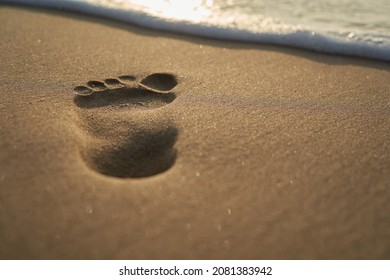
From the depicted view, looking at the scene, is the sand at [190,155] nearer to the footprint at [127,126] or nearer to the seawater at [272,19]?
the footprint at [127,126]

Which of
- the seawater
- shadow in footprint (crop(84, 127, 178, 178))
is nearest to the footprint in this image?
shadow in footprint (crop(84, 127, 178, 178))

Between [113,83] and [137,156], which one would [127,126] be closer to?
[137,156]

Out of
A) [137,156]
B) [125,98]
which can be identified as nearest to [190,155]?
[137,156]

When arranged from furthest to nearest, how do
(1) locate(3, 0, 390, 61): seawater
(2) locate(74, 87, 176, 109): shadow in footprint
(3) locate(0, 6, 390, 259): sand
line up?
(1) locate(3, 0, 390, 61): seawater → (2) locate(74, 87, 176, 109): shadow in footprint → (3) locate(0, 6, 390, 259): sand

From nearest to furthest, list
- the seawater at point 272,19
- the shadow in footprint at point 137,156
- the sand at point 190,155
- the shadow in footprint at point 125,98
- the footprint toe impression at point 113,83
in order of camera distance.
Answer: the sand at point 190,155 < the shadow in footprint at point 137,156 < the shadow in footprint at point 125,98 < the footprint toe impression at point 113,83 < the seawater at point 272,19

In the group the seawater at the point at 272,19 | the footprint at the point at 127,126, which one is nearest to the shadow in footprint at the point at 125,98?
the footprint at the point at 127,126

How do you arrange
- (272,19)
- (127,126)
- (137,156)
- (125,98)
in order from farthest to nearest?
(272,19), (125,98), (127,126), (137,156)

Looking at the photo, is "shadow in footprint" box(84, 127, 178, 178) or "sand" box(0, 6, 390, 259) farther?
"shadow in footprint" box(84, 127, 178, 178)

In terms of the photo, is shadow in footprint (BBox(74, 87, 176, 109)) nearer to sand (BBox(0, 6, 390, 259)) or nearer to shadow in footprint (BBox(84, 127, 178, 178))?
sand (BBox(0, 6, 390, 259))
